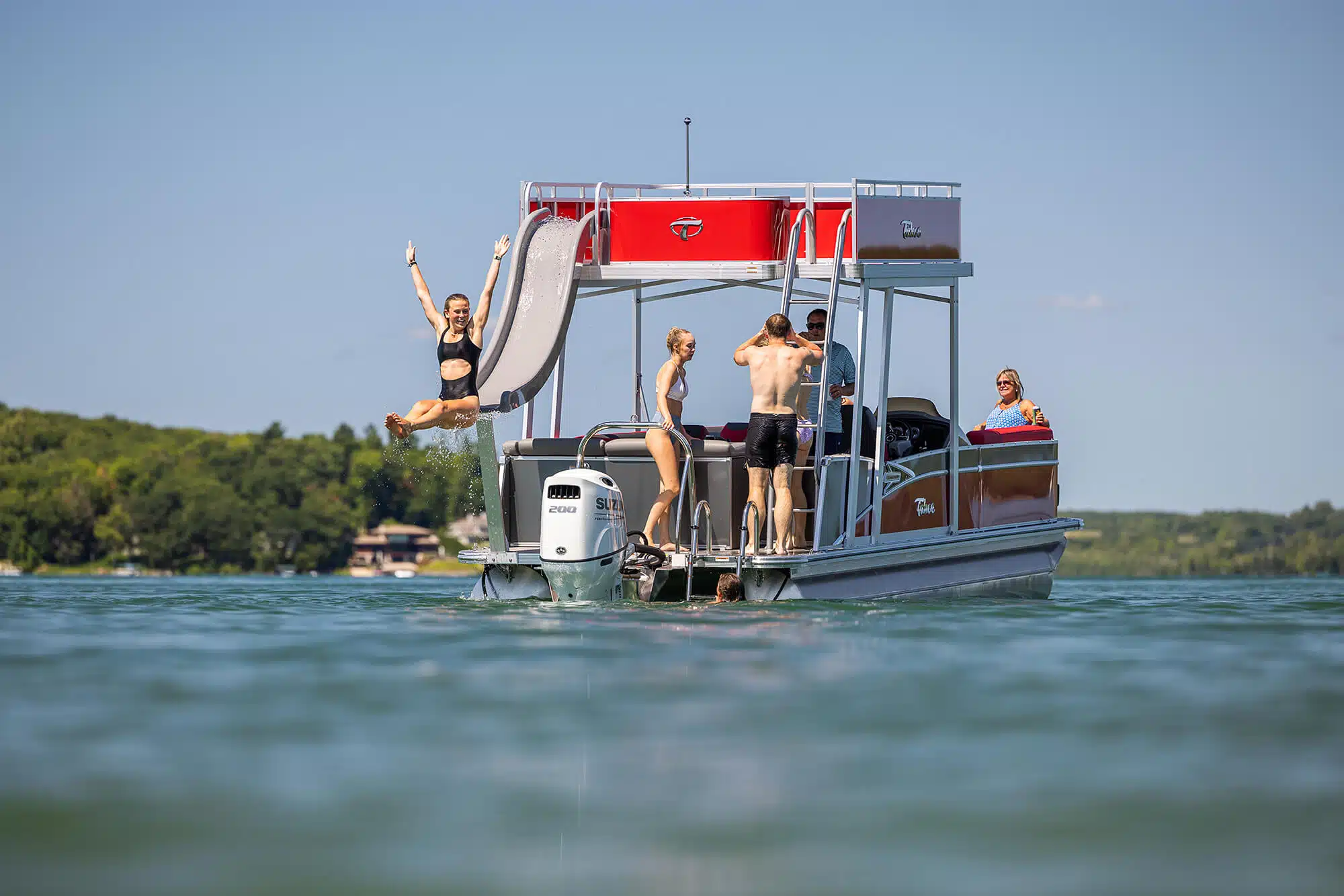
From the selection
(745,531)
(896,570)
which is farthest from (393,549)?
(745,531)

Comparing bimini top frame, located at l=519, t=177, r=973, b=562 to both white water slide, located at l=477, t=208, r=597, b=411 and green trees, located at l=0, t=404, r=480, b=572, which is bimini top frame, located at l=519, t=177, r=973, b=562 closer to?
white water slide, located at l=477, t=208, r=597, b=411

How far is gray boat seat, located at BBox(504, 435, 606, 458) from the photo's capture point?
13.6m

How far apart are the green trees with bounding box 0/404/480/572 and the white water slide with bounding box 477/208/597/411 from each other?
70.7 metres

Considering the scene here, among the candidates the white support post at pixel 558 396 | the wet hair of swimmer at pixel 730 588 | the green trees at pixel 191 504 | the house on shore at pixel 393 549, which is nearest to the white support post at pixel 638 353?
the white support post at pixel 558 396

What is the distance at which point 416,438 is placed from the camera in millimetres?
12930

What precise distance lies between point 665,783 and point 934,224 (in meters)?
9.58

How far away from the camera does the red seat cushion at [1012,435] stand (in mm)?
16241

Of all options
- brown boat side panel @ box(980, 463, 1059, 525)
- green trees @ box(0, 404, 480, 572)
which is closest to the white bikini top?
brown boat side panel @ box(980, 463, 1059, 525)

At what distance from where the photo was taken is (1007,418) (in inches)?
668

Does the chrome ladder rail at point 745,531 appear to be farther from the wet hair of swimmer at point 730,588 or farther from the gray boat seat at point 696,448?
the gray boat seat at point 696,448

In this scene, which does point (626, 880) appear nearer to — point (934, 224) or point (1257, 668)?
point (1257, 668)

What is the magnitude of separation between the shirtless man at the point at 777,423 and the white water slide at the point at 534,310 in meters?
1.55

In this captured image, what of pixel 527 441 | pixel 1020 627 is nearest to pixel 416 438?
pixel 527 441

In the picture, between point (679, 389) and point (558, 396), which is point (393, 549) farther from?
point (679, 389)
